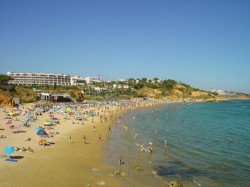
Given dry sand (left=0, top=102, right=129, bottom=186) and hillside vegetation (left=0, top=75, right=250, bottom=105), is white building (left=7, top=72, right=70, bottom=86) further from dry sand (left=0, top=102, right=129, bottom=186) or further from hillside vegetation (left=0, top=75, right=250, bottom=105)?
dry sand (left=0, top=102, right=129, bottom=186)

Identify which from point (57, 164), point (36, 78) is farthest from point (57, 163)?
point (36, 78)

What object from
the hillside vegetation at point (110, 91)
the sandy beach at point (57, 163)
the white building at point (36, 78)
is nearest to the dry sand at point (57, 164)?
the sandy beach at point (57, 163)

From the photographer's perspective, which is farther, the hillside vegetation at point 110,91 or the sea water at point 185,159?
the hillside vegetation at point 110,91

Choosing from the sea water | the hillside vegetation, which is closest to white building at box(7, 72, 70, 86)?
the hillside vegetation

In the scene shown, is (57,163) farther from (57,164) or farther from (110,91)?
(110,91)

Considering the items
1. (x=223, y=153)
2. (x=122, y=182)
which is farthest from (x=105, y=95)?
(x=122, y=182)

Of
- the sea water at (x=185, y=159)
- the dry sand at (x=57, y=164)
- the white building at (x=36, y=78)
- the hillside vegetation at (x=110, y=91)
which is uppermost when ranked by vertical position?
the white building at (x=36, y=78)

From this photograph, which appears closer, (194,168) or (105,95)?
(194,168)

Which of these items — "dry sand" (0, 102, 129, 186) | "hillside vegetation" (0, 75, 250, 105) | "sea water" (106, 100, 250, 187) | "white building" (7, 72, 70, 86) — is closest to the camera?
"dry sand" (0, 102, 129, 186)

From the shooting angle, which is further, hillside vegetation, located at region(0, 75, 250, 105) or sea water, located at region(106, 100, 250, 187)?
hillside vegetation, located at region(0, 75, 250, 105)

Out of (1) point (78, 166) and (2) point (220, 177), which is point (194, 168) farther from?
(1) point (78, 166)

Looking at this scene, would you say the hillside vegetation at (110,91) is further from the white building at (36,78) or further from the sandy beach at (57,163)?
the sandy beach at (57,163)

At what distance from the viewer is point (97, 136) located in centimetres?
3478

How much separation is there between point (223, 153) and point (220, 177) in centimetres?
816
